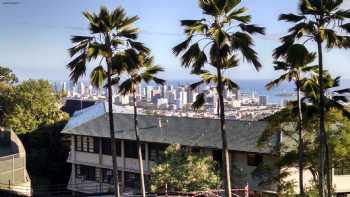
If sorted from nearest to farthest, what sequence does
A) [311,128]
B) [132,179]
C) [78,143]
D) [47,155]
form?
[311,128] < [132,179] < [78,143] < [47,155]

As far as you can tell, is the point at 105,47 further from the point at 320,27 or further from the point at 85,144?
the point at 85,144

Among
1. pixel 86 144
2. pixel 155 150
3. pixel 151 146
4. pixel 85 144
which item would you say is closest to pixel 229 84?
pixel 155 150

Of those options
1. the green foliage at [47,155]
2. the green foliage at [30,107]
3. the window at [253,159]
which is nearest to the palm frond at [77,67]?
the window at [253,159]

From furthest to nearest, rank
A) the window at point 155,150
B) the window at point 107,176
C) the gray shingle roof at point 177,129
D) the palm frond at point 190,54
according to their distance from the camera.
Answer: the window at point 107,176 < the window at point 155,150 < the gray shingle roof at point 177,129 < the palm frond at point 190,54

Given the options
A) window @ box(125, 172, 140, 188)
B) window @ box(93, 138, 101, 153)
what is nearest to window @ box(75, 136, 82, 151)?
window @ box(93, 138, 101, 153)

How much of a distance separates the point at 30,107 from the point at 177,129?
67.2 ft

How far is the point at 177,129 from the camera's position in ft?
129

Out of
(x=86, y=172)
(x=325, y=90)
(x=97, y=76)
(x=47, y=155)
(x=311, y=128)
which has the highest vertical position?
(x=97, y=76)

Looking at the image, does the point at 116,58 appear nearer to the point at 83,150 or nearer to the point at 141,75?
the point at 141,75

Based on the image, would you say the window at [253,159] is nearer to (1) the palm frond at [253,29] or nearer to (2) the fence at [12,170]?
(2) the fence at [12,170]

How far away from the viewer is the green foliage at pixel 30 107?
173ft

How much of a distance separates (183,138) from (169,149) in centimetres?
335

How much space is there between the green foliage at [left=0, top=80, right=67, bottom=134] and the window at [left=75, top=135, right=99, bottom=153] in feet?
29.5

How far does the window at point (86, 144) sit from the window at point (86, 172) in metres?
1.51
